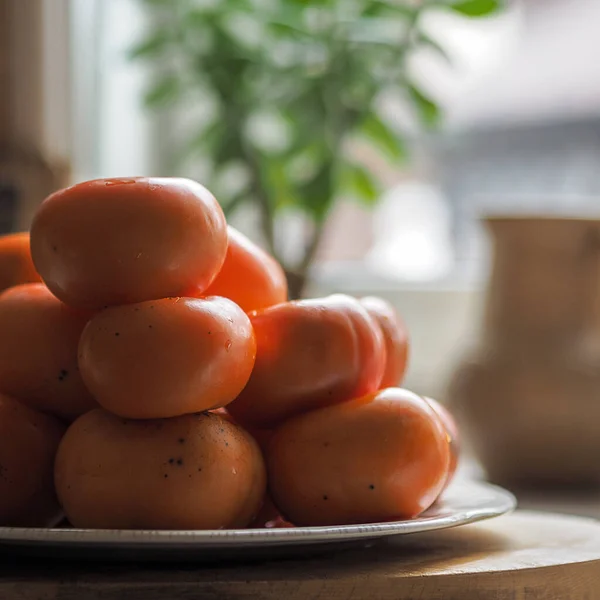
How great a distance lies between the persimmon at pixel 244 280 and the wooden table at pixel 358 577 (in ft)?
0.43

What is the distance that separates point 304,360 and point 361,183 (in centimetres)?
98

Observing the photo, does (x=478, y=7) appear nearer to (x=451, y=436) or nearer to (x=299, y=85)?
(x=299, y=85)

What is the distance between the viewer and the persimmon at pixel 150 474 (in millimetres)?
436

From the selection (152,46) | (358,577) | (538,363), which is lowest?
(538,363)

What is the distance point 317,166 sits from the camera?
1371 mm

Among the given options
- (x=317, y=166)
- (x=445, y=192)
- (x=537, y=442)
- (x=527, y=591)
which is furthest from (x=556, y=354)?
(x=445, y=192)

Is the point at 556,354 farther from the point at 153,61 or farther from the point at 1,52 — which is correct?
the point at 153,61

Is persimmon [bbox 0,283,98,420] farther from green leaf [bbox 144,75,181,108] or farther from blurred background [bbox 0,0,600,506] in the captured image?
green leaf [bbox 144,75,181,108]

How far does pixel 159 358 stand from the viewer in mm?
431

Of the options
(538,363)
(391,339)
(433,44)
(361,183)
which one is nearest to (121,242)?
(391,339)

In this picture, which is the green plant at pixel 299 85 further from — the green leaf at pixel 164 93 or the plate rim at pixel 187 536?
the plate rim at pixel 187 536

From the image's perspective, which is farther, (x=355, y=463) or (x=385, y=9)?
(x=385, y=9)

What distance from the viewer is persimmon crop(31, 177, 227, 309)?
17.7 inches

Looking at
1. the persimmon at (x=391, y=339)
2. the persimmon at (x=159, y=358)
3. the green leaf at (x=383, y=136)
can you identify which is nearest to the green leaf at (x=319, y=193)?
the green leaf at (x=383, y=136)
